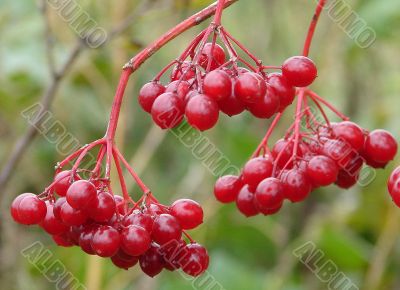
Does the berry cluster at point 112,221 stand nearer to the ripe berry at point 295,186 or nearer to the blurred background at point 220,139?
the ripe berry at point 295,186

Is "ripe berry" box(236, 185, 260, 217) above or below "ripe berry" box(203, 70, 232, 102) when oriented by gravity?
below

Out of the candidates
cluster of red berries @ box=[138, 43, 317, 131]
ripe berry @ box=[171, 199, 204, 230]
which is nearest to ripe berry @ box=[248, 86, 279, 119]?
cluster of red berries @ box=[138, 43, 317, 131]

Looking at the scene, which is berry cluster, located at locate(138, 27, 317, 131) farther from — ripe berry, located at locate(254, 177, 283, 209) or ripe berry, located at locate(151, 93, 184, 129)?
ripe berry, located at locate(254, 177, 283, 209)

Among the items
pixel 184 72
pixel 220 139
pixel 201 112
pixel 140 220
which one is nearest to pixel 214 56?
pixel 184 72

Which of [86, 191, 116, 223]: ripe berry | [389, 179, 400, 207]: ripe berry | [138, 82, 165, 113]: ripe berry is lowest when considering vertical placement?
[389, 179, 400, 207]: ripe berry

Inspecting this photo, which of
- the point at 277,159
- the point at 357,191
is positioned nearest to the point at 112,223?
the point at 277,159

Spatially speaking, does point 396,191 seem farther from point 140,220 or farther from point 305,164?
point 140,220

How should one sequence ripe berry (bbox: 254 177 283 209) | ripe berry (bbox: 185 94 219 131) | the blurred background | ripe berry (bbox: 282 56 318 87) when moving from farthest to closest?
1. the blurred background
2. ripe berry (bbox: 254 177 283 209)
3. ripe berry (bbox: 282 56 318 87)
4. ripe berry (bbox: 185 94 219 131)
